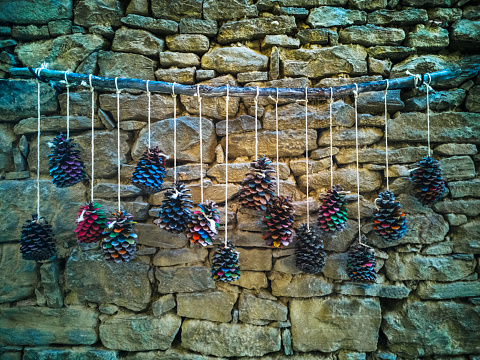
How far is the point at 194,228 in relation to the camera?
155cm

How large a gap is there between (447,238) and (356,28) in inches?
65.0

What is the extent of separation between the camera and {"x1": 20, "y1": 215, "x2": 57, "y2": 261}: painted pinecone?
1.63 m

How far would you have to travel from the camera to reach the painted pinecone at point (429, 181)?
1.68 metres

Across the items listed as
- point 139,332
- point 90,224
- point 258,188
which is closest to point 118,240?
point 90,224

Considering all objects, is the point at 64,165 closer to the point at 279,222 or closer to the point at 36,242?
the point at 36,242

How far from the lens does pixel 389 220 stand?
5.41 ft

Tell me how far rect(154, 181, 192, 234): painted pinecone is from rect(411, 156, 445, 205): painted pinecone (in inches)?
58.4

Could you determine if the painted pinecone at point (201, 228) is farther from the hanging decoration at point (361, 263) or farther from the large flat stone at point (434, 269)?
the large flat stone at point (434, 269)

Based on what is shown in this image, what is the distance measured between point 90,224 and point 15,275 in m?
0.89

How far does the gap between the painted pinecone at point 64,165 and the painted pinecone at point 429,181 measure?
2152 mm

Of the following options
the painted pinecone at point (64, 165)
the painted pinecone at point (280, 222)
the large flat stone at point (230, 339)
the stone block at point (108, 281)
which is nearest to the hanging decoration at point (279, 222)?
the painted pinecone at point (280, 222)

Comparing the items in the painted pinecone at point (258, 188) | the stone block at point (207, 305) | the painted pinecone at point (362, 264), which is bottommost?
the stone block at point (207, 305)

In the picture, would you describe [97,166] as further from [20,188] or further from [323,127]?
[323,127]

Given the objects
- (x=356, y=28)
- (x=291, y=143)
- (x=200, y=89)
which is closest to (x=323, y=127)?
(x=291, y=143)
